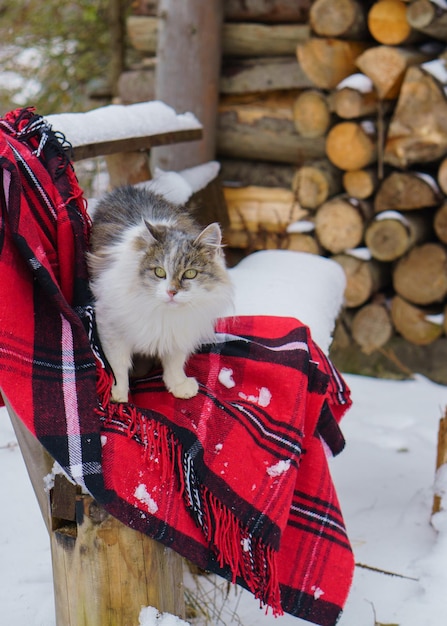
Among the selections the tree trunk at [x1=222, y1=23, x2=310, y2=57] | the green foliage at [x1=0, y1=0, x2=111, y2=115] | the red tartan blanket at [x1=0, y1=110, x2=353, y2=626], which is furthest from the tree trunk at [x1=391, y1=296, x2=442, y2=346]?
the green foliage at [x1=0, y1=0, x2=111, y2=115]

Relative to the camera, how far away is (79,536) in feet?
4.89

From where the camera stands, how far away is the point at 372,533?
2498 mm

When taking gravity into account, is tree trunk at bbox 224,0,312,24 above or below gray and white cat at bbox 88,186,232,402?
above

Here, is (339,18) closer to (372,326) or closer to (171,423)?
(372,326)

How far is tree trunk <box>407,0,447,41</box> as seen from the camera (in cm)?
332

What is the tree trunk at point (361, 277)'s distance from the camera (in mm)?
3857

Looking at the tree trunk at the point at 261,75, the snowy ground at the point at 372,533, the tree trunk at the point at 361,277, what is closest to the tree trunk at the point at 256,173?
the tree trunk at the point at 261,75

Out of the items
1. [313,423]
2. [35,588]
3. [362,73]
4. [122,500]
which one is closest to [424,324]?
[362,73]

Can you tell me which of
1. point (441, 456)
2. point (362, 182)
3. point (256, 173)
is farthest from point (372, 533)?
point (256, 173)

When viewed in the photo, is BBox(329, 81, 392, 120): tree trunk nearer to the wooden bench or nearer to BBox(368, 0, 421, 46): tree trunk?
BBox(368, 0, 421, 46): tree trunk

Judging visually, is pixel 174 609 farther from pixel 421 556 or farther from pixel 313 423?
pixel 421 556

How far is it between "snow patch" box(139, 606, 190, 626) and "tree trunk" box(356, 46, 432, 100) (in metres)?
2.84

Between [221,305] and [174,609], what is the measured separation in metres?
0.71

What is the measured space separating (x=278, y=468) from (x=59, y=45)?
16.5 ft
